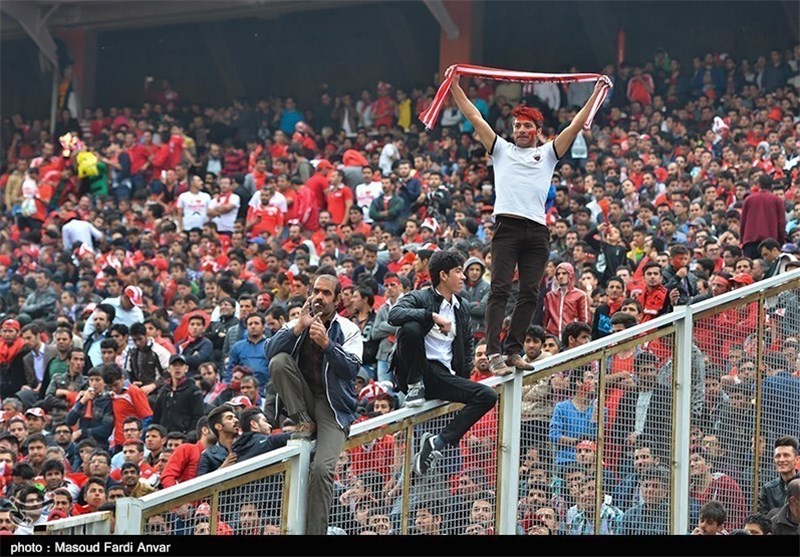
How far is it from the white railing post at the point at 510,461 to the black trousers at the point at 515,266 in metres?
0.43

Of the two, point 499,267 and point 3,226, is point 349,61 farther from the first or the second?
point 499,267

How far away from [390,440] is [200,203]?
44.7ft

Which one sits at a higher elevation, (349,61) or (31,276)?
(349,61)

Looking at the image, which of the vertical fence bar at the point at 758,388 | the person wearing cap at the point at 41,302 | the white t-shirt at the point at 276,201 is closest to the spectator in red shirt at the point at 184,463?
the vertical fence bar at the point at 758,388

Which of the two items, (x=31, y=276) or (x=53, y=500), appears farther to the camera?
(x=31, y=276)

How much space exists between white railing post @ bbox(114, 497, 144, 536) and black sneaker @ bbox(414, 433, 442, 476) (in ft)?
5.95

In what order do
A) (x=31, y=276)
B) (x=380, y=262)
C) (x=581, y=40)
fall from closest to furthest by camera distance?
(x=380, y=262) < (x=31, y=276) < (x=581, y=40)

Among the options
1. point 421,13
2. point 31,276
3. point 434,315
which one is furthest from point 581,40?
point 434,315

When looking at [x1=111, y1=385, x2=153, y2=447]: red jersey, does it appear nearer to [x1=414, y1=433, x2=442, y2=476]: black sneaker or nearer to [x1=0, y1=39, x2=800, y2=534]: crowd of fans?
[x1=0, y1=39, x2=800, y2=534]: crowd of fans

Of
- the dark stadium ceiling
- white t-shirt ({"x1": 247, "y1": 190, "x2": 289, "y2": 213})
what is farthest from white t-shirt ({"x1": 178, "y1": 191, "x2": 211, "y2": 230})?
the dark stadium ceiling

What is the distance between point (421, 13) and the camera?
3072cm

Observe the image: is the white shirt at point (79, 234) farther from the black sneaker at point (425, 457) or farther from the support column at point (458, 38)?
the black sneaker at point (425, 457)

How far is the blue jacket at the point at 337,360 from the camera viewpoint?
30.5 feet

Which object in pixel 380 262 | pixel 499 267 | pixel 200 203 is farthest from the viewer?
pixel 200 203
